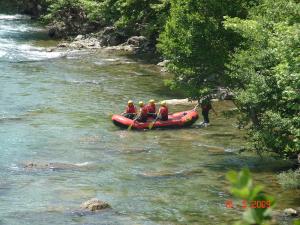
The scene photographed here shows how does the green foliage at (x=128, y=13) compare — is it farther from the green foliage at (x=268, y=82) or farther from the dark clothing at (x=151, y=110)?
the green foliage at (x=268, y=82)

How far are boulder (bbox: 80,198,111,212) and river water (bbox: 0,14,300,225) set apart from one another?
161 mm

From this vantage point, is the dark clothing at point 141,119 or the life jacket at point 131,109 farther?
the life jacket at point 131,109

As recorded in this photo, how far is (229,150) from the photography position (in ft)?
64.1

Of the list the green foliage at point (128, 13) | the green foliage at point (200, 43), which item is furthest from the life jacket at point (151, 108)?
the green foliage at point (128, 13)

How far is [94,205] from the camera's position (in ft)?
43.2

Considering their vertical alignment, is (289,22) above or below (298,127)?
above

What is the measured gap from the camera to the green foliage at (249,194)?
171 centimetres

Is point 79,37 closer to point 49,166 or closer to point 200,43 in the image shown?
point 200,43

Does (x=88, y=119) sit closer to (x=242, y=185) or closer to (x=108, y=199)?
(x=108, y=199)

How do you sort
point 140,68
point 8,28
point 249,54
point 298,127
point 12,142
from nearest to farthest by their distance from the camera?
point 298,127
point 249,54
point 12,142
point 140,68
point 8,28

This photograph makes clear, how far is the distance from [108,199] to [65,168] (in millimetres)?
3003

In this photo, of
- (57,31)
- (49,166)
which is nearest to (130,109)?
(49,166)

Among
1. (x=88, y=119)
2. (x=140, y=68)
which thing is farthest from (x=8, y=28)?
(x=88, y=119)

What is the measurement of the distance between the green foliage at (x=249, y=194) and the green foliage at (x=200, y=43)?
56.7 ft
